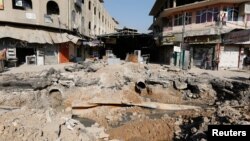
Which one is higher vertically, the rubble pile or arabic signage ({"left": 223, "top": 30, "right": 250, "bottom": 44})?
arabic signage ({"left": 223, "top": 30, "right": 250, "bottom": 44})

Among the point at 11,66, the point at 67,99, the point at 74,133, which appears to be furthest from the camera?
the point at 11,66

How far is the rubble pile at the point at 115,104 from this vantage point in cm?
820

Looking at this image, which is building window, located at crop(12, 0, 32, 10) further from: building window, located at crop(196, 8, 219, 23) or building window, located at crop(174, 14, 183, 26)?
building window, located at crop(196, 8, 219, 23)

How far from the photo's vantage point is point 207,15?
23.5 meters

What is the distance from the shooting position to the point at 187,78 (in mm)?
16562

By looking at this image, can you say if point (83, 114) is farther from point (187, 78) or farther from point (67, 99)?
point (187, 78)

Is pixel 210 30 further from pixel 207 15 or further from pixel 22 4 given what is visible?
pixel 22 4

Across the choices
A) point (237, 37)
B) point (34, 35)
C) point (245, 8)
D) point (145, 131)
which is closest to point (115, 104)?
point (145, 131)

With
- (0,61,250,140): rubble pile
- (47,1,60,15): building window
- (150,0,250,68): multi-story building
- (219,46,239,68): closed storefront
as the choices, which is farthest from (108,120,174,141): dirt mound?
(47,1,60,15): building window

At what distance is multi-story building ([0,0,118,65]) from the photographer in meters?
21.9

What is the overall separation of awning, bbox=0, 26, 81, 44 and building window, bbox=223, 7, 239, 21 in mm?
16995

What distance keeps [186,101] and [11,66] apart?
16.5 m

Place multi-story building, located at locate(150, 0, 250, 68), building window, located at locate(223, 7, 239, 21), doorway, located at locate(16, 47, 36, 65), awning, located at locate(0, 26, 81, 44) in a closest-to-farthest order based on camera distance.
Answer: awning, located at locate(0, 26, 81, 44) → multi-story building, located at locate(150, 0, 250, 68) → building window, located at locate(223, 7, 239, 21) → doorway, located at locate(16, 47, 36, 65)

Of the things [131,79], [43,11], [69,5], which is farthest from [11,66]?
[131,79]
